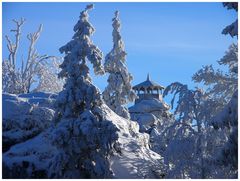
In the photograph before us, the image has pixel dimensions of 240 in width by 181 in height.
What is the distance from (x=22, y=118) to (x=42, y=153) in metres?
2.65

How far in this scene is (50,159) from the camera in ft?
57.7

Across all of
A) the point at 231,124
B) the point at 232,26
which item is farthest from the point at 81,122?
the point at 232,26

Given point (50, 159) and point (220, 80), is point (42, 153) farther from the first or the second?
point (220, 80)

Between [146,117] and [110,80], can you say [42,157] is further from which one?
[146,117]

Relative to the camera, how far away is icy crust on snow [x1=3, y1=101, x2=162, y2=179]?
1727 cm

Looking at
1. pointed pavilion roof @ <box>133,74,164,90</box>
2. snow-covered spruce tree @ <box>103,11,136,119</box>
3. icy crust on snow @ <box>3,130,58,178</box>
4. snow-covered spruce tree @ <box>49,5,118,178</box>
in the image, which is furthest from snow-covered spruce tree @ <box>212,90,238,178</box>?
pointed pavilion roof @ <box>133,74,164,90</box>

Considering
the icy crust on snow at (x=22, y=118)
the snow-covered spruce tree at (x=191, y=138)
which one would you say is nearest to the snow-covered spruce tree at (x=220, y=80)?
the snow-covered spruce tree at (x=191, y=138)

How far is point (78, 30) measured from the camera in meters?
19.0

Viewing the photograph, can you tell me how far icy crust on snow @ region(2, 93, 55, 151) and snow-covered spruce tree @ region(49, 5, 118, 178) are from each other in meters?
2.18

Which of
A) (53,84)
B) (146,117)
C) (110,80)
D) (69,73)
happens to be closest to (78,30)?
(69,73)

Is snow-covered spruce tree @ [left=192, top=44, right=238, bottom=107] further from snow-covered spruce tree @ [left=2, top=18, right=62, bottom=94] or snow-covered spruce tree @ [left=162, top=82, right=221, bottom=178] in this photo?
snow-covered spruce tree @ [left=2, top=18, right=62, bottom=94]

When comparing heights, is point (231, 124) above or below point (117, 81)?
below

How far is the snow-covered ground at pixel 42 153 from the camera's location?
1734cm

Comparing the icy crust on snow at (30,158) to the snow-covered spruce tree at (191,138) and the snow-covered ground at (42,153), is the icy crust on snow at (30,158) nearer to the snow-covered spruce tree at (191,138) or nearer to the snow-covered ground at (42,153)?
the snow-covered ground at (42,153)
